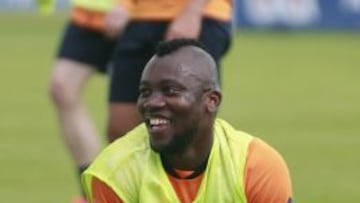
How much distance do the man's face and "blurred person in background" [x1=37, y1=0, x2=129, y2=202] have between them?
110 inches

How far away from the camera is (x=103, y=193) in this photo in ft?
19.3

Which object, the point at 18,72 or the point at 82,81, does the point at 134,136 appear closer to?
the point at 82,81

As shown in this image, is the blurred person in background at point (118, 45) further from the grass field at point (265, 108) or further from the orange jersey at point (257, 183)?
the orange jersey at point (257, 183)

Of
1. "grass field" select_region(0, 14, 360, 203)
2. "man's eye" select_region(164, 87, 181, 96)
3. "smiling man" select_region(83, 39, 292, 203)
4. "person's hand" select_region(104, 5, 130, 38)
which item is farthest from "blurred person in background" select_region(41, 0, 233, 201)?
"man's eye" select_region(164, 87, 181, 96)

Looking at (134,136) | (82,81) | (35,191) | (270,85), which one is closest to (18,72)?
(270,85)

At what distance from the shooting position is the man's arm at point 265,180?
5.83m

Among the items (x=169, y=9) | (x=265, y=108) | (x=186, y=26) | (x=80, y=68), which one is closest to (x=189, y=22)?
(x=186, y=26)

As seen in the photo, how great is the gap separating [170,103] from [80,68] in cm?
306

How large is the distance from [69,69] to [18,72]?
9481 millimetres

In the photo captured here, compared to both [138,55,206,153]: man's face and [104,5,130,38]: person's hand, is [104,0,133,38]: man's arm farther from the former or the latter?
[138,55,206,153]: man's face

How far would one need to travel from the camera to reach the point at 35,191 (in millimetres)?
10047

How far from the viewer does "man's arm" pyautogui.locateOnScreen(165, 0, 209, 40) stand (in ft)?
24.3

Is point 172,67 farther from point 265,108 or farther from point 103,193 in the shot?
point 265,108

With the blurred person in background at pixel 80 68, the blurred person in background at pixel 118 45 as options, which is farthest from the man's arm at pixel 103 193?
the blurred person in background at pixel 80 68
